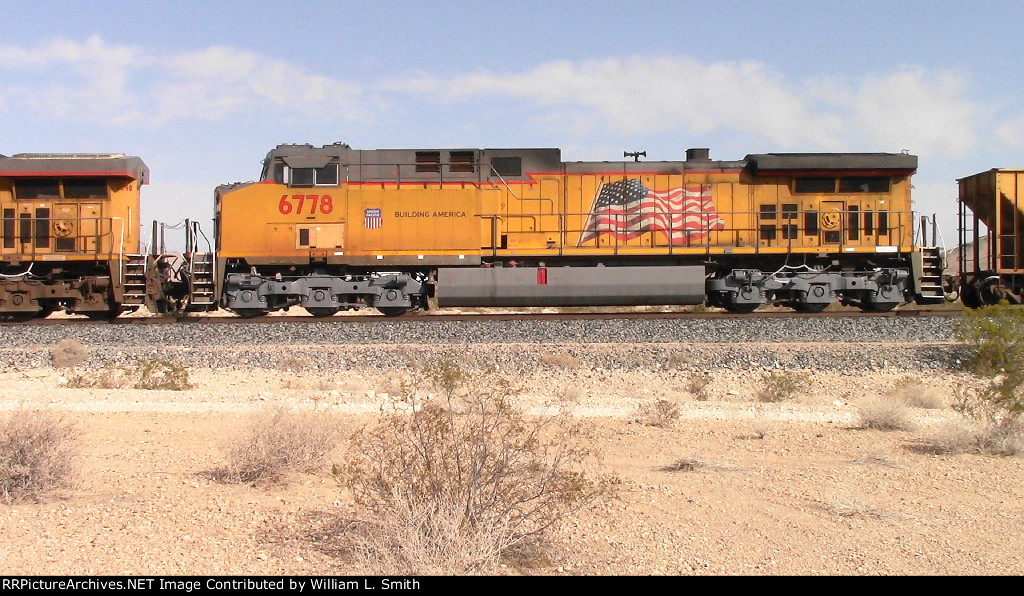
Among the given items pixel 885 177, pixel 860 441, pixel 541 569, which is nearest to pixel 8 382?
pixel 541 569

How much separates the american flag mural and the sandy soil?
25.0 ft

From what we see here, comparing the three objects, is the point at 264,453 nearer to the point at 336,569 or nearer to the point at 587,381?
the point at 336,569

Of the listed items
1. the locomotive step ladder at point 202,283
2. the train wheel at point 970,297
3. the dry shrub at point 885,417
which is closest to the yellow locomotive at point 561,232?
the locomotive step ladder at point 202,283

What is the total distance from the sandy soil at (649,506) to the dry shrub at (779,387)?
32.9 inches

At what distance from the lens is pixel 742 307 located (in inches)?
673

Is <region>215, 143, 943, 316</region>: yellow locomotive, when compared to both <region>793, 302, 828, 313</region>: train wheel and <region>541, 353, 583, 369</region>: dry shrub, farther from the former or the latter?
<region>541, 353, 583, 369</region>: dry shrub

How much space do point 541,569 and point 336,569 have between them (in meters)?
1.13

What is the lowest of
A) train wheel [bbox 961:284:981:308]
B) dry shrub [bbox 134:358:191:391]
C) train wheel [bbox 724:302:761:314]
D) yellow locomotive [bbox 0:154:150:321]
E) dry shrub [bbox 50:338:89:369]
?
dry shrub [bbox 134:358:191:391]

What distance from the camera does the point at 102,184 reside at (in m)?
17.1

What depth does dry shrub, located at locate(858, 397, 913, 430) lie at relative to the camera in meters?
8.80

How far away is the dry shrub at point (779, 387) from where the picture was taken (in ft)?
35.1

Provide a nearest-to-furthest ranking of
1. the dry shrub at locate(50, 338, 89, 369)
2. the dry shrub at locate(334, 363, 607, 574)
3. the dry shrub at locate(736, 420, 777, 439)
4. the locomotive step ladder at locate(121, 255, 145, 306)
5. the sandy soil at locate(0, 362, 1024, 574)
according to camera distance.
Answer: the dry shrub at locate(334, 363, 607, 574), the sandy soil at locate(0, 362, 1024, 574), the dry shrub at locate(736, 420, 777, 439), the dry shrub at locate(50, 338, 89, 369), the locomotive step ladder at locate(121, 255, 145, 306)

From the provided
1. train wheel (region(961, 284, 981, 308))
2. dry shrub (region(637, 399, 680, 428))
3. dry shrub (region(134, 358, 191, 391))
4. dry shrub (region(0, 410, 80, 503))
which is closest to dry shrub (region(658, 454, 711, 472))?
dry shrub (region(637, 399, 680, 428))

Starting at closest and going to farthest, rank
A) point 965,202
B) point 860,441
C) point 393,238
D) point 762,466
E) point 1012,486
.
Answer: point 1012,486 < point 762,466 < point 860,441 < point 393,238 < point 965,202
